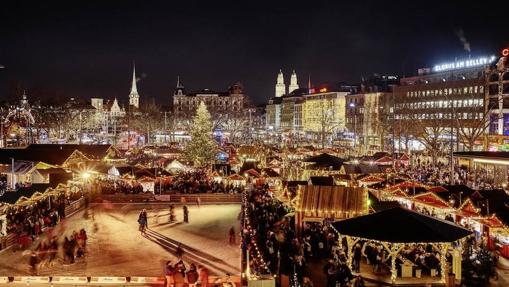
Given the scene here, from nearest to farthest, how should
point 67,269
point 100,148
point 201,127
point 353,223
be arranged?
1. point 353,223
2. point 67,269
3. point 100,148
4. point 201,127

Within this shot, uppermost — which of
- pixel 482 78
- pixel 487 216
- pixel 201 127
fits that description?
pixel 482 78

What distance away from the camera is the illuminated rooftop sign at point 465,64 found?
70.4m

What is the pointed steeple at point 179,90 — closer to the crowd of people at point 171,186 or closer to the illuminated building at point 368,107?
the illuminated building at point 368,107

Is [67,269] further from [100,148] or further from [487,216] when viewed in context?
[100,148]

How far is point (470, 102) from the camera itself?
7175 centimetres

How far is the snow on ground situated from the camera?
17109 millimetres

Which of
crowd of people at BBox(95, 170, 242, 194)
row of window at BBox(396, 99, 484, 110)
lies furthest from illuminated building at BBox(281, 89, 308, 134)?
crowd of people at BBox(95, 170, 242, 194)

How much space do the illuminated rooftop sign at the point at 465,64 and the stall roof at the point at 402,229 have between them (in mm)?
62990

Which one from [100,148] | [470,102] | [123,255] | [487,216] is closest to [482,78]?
[470,102]

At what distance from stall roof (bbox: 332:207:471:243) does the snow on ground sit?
16.5 feet

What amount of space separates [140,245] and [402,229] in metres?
11.2

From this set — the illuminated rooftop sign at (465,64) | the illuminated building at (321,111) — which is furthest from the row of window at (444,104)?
the illuminated building at (321,111)

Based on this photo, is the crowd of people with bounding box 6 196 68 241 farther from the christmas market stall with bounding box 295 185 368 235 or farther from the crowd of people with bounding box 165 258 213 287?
the christmas market stall with bounding box 295 185 368 235

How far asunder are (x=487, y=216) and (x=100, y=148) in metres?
32.7
